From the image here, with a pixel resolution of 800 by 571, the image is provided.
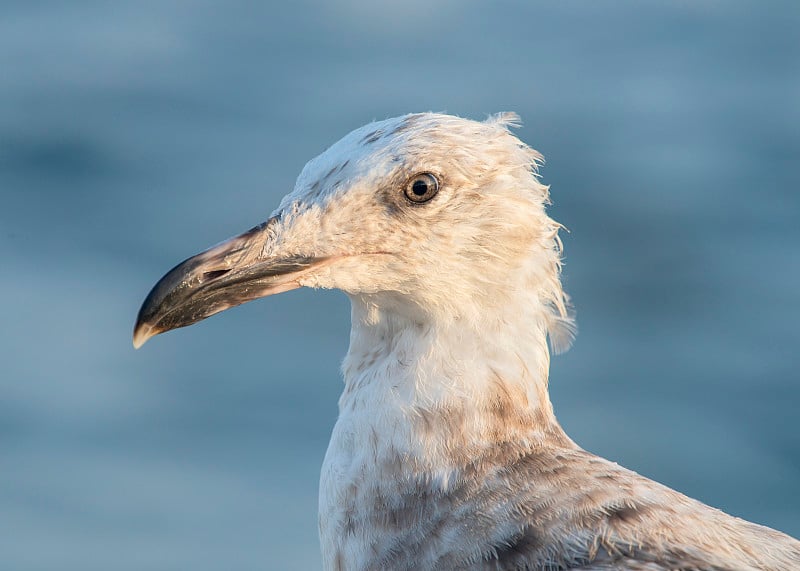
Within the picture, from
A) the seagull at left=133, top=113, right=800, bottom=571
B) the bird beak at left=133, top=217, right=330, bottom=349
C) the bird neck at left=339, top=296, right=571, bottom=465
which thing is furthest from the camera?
the bird neck at left=339, top=296, right=571, bottom=465

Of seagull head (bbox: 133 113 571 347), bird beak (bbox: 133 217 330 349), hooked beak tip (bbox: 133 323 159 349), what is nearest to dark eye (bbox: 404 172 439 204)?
seagull head (bbox: 133 113 571 347)

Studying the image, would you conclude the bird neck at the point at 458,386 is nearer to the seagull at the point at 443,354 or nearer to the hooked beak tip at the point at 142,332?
the seagull at the point at 443,354

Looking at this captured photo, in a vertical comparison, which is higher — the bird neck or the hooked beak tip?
the hooked beak tip

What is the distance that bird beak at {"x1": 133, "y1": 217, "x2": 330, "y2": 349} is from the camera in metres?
4.12

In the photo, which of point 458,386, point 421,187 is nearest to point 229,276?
point 421,187

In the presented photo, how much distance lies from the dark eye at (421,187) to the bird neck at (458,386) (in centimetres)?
35

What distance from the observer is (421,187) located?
4.20 meters

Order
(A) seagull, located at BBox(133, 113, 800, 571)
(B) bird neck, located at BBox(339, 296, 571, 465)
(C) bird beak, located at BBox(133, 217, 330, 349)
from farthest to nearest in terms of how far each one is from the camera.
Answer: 1. (B) bird neck, located at BBox(339, 296, 571, 465)
2. (C) bird beak, located at BBox(133, 217, 330, 349)
3. (A) seagull, located at BBox(133, 113, 800, 571)

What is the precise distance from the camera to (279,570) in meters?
7.19

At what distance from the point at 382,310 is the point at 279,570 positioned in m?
3.17

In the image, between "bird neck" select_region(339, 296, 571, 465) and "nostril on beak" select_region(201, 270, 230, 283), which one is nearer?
"nostril on beak" select_region(201, 270, 230, 283)

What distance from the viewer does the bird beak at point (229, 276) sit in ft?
13.5

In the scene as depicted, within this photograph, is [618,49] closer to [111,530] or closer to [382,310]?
[111,530]

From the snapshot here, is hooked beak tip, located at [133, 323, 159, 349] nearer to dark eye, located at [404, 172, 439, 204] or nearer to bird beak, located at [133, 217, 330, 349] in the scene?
bird beak, located at [133, 217, 330, 349]
